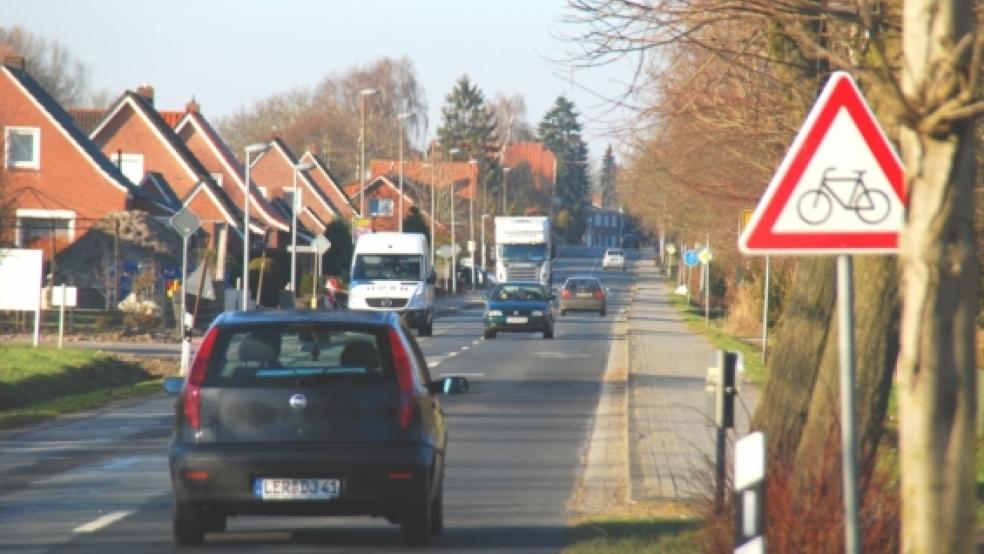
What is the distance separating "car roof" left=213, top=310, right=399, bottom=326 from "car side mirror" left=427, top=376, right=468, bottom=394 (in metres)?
0.77

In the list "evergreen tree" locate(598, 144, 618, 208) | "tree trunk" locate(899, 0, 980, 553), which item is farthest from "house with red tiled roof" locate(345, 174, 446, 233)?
"tree trunk" locate(899, 0, 980, 553)

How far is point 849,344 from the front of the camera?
6.23m

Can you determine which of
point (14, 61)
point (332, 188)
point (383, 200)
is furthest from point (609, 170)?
point (14, 61)

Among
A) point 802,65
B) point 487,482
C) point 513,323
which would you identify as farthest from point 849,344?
point 513,323

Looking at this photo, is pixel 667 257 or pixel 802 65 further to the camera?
pixel 667 257

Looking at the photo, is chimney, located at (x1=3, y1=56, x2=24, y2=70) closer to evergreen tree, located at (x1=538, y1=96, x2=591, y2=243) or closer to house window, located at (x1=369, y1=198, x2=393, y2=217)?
house window, located at (x1=369, y1=198, x2=393, y2=217)

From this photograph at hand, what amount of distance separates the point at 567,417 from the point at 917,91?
1525 cm

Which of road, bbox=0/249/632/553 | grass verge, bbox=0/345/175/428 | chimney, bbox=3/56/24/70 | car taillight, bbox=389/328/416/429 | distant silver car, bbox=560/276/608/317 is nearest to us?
car taillight, bbox=389/328/416/429

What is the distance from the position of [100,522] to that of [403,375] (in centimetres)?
287

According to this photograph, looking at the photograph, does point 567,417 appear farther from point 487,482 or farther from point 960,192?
point 960,192

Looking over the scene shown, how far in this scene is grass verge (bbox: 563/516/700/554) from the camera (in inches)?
418

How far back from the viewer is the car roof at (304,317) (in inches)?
412

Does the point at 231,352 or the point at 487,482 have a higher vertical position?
the point at 231,352

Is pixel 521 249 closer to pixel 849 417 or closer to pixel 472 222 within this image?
pixel 472 222
